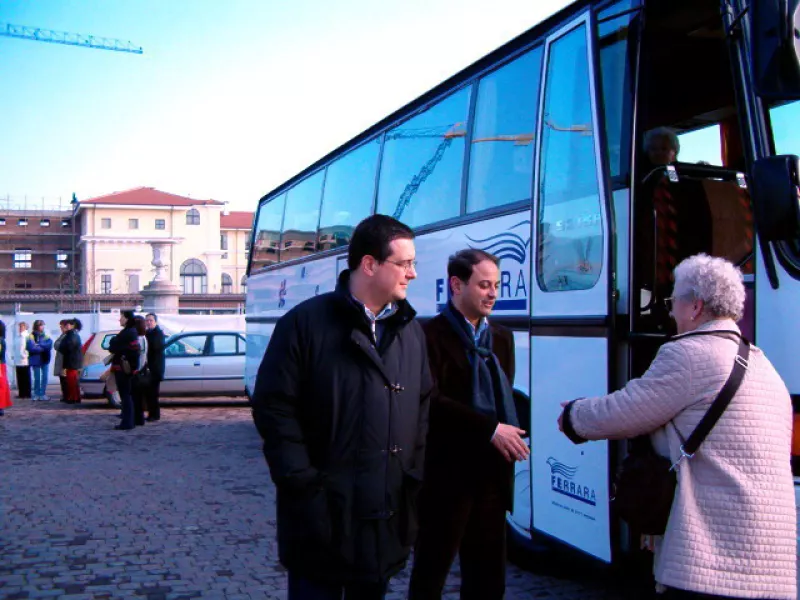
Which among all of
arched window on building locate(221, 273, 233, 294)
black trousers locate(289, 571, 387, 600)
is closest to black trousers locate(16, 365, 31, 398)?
black trousers locate(289, 571, 387, 600)

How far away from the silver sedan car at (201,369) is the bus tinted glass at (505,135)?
13.6 metres

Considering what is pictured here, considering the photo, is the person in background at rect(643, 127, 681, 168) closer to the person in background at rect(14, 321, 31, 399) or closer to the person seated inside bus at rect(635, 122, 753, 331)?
the person seated inside bus at rect(635, 122, 753, 331)

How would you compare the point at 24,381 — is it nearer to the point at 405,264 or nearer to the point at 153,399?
the point at 153,399

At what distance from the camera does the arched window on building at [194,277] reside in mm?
100062

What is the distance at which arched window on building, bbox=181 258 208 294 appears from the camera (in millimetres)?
100062

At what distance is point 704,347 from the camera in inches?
126

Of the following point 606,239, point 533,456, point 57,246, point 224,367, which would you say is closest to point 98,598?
point 533,456

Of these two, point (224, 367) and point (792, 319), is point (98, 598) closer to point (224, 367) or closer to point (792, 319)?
point (792, 319)

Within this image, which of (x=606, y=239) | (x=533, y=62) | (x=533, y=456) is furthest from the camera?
(x=533, y=62)

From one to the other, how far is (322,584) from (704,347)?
1.61 metres

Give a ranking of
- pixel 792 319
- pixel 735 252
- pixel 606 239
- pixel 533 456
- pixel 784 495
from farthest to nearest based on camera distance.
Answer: pixel 533 456, pixel 735 252, pixel 606 239, pixel 792 319, pixel 784 495

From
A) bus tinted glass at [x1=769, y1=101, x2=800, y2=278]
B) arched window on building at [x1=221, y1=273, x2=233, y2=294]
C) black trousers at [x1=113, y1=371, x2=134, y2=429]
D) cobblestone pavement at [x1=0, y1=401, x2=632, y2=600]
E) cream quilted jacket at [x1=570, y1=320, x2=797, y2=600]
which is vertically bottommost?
cobblestone pavement at [x1=0, y1=401, x2=632, y2=600]

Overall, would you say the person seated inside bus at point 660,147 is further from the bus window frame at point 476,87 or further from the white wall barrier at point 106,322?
the white wall barrier at point 106,322

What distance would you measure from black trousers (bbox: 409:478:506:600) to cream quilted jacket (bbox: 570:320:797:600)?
1114 mm
